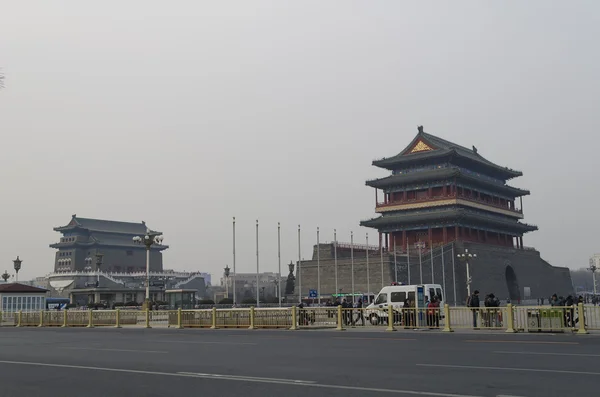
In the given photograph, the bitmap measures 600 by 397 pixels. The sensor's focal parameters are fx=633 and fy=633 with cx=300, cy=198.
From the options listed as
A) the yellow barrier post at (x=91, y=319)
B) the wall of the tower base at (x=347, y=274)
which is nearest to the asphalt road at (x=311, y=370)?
the yellow barrier post at (x=91, y=319)

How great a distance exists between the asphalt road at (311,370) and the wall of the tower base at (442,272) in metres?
46.4

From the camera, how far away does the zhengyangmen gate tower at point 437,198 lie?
7125 cm

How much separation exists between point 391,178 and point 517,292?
19.8m

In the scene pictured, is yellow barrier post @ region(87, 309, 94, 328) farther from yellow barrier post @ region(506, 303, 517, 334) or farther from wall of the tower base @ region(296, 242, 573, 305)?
wall of the tower base @ region(296, 242, 573, 305)

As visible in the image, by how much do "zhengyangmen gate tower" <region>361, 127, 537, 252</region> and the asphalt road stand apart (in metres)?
55.6

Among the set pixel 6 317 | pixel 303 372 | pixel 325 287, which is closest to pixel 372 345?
pixel 303 372

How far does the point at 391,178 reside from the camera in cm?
7562

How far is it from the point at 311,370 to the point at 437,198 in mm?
62838

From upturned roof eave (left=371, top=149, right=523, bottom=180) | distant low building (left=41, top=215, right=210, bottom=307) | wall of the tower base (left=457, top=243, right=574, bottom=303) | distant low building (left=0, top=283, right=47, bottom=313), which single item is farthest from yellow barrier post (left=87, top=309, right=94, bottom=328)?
distant low building (left=41, top=215, right=210, bottom=307)

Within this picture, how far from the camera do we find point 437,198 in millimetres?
71688

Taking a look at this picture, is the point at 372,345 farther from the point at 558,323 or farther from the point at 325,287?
the point at 325,287

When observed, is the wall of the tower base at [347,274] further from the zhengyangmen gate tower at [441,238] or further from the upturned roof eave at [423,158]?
the upturned roof eave at [423,158]

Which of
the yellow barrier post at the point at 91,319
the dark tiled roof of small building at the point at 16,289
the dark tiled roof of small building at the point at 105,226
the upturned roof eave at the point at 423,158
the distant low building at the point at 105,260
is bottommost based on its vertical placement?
the yellow barrier post at the point at 91,319

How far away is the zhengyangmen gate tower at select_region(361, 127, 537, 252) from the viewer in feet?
234
